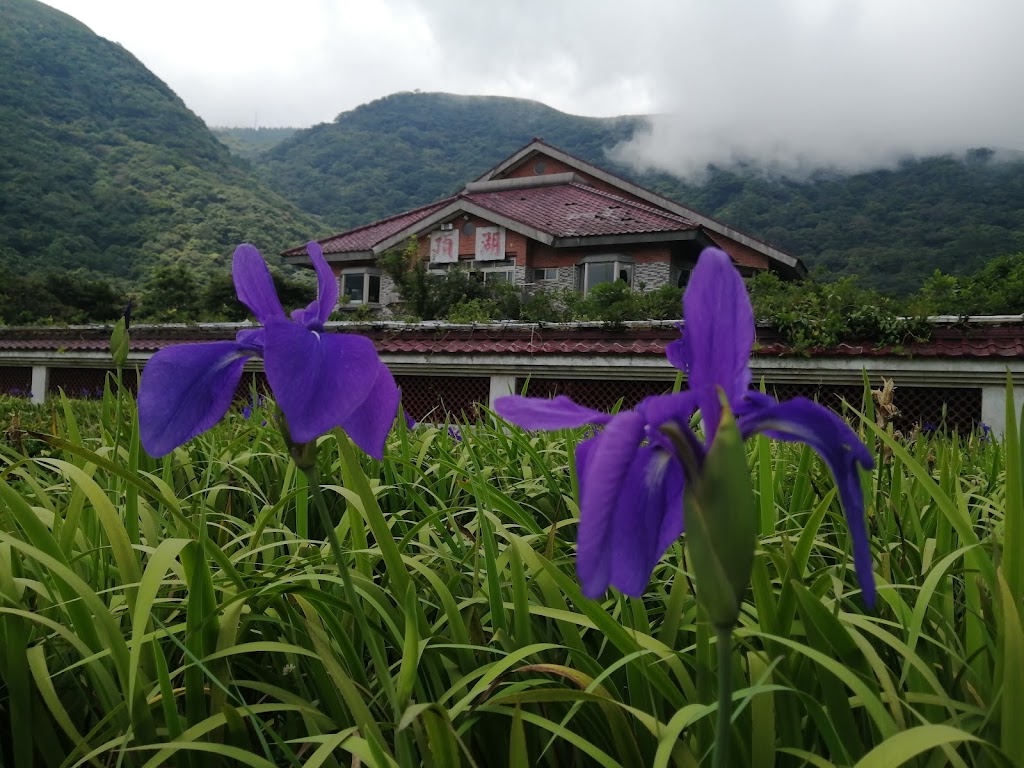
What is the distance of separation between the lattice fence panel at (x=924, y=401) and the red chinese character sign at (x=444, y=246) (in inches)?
528

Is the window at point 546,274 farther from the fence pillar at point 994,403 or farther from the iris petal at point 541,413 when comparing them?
the iris petal at point 541,413

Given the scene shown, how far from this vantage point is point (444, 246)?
809 inches

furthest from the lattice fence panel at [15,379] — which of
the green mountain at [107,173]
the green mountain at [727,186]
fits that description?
the green mountain at [727,186]

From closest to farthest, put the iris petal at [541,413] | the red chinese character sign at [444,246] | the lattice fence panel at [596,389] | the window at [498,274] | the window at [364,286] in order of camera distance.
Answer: the iris petal at [541,413] < the lattice fence panel at [596,389] < the window at [498,274] < the red chinese character sign at [444,246] < the window at [364,286]

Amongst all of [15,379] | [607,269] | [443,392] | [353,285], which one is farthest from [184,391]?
[353,285]

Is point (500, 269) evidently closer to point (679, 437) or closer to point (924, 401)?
point (924, 401)

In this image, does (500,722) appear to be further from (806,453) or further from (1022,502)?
(806,453)

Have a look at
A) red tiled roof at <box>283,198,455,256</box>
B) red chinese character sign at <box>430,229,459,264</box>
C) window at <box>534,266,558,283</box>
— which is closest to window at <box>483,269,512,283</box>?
window at <box>534,266,558,283</box>

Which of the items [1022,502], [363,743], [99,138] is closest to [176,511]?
[363,743]

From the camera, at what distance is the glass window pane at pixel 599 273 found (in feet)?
61.7

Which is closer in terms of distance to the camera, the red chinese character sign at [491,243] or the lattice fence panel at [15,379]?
the lattice fence panel at [15,379]

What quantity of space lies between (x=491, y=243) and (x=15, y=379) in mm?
11507

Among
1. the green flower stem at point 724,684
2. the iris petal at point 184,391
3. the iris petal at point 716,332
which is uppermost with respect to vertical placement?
the iris petal at point 716,332

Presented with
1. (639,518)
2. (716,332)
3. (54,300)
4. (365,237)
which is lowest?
(639,518)
